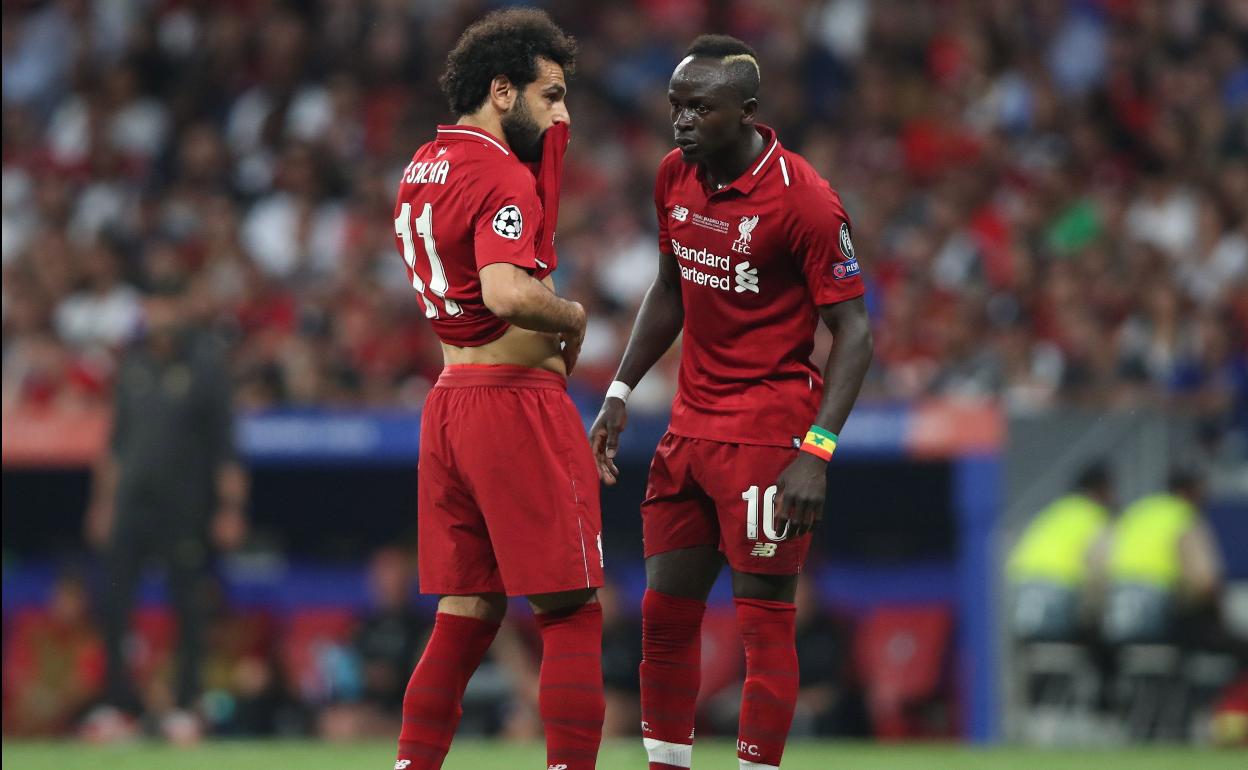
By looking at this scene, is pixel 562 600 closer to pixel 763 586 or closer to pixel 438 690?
pixel 438 690

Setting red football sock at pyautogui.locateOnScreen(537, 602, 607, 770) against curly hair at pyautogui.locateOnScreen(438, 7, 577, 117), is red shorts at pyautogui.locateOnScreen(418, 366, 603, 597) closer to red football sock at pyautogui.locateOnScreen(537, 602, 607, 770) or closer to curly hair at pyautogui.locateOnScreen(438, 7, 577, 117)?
red football sock at pyautogui.locateOnScreen(537, 602, 607, 770)

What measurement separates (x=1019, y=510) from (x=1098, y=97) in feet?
16.8

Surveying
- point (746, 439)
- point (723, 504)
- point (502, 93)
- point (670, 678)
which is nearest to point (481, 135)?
point (502, 93)

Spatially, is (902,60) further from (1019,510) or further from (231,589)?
(231,589)

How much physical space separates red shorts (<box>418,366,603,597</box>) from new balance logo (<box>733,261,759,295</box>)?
1.91 feet

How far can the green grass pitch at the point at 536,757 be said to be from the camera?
26.6ft

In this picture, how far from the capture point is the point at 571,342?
5.31 metres

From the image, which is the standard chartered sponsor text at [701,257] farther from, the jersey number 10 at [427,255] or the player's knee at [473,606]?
the player's knee at [473,606]

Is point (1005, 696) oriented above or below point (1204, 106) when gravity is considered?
below

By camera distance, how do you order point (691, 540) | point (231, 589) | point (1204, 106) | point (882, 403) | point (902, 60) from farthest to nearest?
point (902, 60) < point (1204, 106) < point (231, 589) < point (882, 403) < point (691, 540)

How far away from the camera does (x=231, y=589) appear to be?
38.6 feet

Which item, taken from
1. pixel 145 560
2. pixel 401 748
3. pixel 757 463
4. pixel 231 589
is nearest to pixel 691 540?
pixel 757 463

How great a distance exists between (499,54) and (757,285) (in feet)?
3.19

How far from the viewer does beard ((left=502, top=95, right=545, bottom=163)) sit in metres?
5.31
